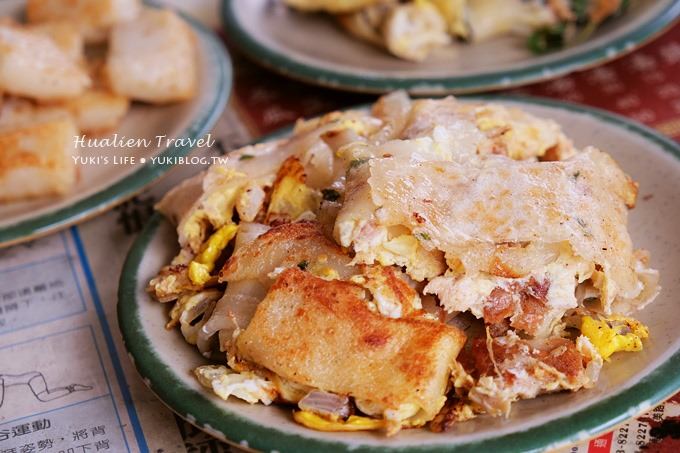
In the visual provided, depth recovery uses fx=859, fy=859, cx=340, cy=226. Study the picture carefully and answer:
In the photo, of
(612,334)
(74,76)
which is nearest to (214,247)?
(612,334)

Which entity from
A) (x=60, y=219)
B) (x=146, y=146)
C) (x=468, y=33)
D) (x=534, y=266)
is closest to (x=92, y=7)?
(x=146, y=146)

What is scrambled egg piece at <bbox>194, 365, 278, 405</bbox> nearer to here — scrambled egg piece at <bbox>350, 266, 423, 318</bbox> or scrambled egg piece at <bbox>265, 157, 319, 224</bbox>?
scrambled egg piece at <bbox>350, 266, 423, 318</bbox>

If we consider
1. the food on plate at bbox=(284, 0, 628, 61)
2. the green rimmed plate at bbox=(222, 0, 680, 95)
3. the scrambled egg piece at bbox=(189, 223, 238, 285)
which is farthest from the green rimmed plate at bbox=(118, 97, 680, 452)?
the food on plate at bbox=(284, 0, 628, 61)

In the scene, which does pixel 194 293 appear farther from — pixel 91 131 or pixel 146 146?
pixel 91 131

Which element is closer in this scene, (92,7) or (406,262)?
(406,262)

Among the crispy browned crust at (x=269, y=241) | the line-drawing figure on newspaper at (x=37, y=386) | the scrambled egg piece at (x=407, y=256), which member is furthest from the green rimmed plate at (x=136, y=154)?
the scrambled egg piece at (x=407, y=256)
